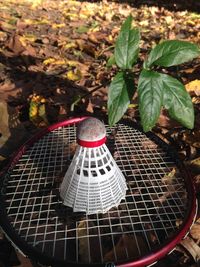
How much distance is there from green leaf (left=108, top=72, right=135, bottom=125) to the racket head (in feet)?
1.30

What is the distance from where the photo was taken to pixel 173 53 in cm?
148

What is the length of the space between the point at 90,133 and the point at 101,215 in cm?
38

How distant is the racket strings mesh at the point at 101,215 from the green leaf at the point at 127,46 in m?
0.51

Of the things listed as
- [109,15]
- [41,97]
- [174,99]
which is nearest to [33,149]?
[41,97]

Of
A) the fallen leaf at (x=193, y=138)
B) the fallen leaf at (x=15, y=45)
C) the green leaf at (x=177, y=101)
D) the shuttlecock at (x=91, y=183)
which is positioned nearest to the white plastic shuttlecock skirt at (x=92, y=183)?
the shuttlecock at (x=91, y=183)

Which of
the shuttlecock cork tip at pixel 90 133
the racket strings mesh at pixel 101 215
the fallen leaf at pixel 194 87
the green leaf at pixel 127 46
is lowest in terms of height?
the racket strings mesh at pixel 101 215

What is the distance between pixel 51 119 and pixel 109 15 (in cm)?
276

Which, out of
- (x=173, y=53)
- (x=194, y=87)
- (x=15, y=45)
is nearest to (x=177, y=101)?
(x=173, y=53)

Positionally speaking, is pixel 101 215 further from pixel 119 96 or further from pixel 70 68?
pixel 70 68

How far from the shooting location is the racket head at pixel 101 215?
1402mm

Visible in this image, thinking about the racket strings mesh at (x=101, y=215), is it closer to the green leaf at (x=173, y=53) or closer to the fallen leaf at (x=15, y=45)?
the green leaf at (x=173, y=53)

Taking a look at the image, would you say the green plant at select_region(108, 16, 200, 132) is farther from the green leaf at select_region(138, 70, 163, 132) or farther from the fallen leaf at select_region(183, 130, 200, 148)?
the fallen leaf at select_region(183, 130, 200, 148)

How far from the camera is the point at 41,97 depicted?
2.37m

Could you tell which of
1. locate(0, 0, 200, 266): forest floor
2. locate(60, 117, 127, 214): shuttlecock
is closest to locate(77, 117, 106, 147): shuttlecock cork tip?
locate(60, 117, 127, 214): shuttlecock
